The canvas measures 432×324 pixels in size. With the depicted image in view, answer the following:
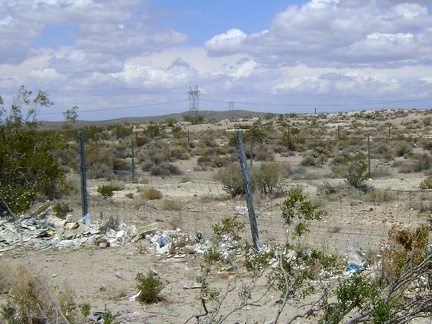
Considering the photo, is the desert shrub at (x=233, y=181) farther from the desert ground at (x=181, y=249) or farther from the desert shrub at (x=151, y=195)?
the desert shrub at (x=151, y=195)

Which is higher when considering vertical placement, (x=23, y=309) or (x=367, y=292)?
(x=367, y=292)

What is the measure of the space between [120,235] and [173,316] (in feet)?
15.2

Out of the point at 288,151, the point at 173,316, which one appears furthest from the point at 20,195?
the point at 288,151

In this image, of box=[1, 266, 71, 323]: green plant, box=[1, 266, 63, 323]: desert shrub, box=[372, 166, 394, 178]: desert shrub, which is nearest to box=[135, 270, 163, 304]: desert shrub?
box=[1, 266, 71, 323]: green plant

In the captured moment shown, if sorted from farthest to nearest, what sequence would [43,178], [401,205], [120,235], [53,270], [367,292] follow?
1. [401,205]
2. [43,178]
3. [120,235]
4. [53,270]
5. [367,292]

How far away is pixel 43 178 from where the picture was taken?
15.3 meters

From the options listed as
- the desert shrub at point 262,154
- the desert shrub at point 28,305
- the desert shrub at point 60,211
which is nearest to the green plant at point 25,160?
the desert shrub at point 60,211

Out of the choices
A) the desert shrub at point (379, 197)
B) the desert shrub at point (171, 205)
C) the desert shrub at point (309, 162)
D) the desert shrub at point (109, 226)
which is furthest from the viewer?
the desert shrub at point (309, 162)

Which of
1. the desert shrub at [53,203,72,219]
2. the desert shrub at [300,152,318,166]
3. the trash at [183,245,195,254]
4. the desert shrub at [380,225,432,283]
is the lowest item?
the desert shrub at [300,152,318,166]

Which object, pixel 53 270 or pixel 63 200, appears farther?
pixel 63 200

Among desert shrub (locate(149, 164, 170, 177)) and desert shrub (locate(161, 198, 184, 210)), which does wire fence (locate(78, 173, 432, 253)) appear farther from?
desert shrub (locate(149, 164, 170, 177))

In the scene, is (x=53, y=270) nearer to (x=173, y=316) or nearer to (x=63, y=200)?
(x=173, y=316)

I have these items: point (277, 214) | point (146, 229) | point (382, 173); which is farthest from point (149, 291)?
point (382, 173)

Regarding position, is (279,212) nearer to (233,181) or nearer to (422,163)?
(233,181)
